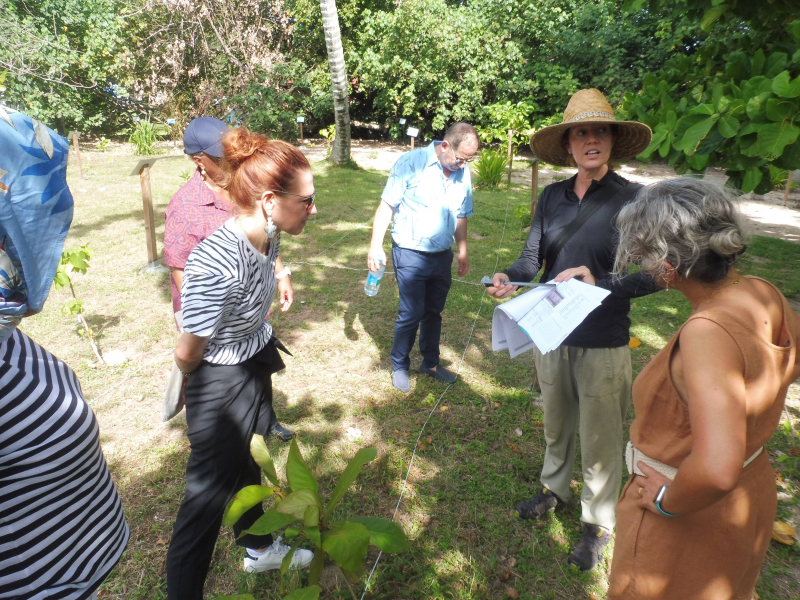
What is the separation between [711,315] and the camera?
116cm

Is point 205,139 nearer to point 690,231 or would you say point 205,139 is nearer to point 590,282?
point 590,282

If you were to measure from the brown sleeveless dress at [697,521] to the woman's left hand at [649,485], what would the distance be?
4 centimetres

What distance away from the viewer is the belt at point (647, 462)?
1308mm

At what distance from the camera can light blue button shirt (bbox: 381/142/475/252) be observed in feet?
11.3

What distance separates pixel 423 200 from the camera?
343 cm

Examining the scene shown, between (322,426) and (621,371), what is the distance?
6.40 ft

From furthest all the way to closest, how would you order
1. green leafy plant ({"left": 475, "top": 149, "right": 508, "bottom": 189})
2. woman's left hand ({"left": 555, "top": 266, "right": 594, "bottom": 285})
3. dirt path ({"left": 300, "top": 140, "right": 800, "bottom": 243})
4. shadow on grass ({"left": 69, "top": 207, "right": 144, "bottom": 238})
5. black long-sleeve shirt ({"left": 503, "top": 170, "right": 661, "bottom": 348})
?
green leafy plant ({"left": 475, "top": 149, "right": 508, "bottom": 189}) → dirt path ({"left": 300, "top": 140, "right": 800, "bottom": 243}) → shadow on grass ({"left": 69, "top": 207, "right": 144, "bottom": 238}) → black long-sleeve shirt ({"left": 503, "top": 170, "right": 661, "bottom": 348}) → woman's left hand ({"left": 555, "top": 266, "right": 594, "bottom": 285})

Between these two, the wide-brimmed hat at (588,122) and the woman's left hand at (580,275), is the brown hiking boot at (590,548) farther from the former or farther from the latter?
the wide-brimmed hat at (588,122)

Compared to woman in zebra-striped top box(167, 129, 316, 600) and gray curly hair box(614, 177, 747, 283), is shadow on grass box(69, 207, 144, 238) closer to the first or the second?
woman in zebra-striped top box(167, 129, 316, 600)

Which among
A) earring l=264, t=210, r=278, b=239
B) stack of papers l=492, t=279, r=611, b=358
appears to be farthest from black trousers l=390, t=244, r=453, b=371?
earring l=264, t=210, r=278, b=239

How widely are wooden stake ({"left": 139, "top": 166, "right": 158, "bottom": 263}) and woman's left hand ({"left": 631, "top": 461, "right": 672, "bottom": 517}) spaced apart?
17.9 ft

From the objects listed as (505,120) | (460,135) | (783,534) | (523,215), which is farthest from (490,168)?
(783,534)

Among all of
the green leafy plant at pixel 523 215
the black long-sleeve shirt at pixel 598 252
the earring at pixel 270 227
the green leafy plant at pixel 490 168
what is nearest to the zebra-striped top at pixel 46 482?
the earring at pixel 270 227

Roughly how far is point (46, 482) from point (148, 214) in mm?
4943
